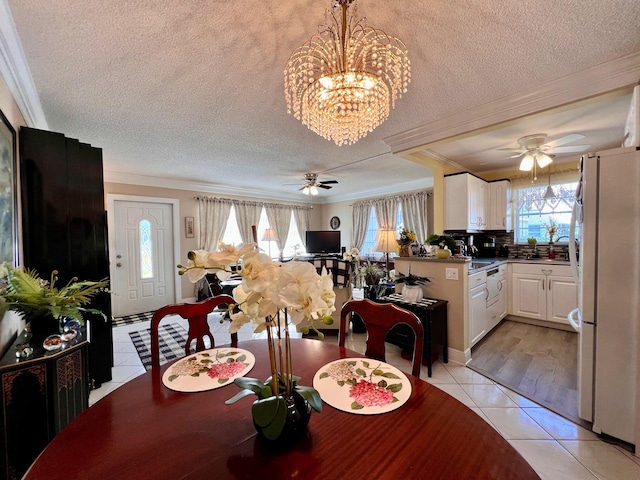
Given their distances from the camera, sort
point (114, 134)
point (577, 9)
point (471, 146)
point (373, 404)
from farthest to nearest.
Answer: point (471, 146) < point (114, 134) < point (577, 9) < point (373, 404)

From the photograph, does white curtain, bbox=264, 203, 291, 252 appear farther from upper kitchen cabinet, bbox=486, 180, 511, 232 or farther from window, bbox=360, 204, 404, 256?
upper kitchen cabinet, bbox=486, 180, 511, 232

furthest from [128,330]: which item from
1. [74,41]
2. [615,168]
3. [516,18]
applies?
[615,168]

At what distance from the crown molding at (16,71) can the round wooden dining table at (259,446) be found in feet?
6.13

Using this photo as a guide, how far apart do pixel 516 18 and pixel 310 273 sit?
67.9 inches

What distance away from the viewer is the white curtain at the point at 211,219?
17.6 feet

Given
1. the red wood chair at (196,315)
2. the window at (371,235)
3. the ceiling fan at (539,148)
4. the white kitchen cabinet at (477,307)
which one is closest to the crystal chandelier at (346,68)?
the red wood chair at (196,315)

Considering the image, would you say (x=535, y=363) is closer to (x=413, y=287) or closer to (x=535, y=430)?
(x=535, y=430)

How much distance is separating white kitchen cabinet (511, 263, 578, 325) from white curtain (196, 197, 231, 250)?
205 inches

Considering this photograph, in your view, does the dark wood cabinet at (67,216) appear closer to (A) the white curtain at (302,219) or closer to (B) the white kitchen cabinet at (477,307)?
(B) the white kitchen cabinet at (477,307)

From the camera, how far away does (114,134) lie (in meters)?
2.80

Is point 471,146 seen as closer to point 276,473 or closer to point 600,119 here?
point 600,119

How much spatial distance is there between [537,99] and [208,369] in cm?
282

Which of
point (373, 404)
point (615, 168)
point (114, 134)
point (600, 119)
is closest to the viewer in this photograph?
point (373, 404)

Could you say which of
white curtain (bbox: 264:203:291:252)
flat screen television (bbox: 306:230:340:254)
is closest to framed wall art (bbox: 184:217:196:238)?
white curtain (bbox: 264:203:291:252)
